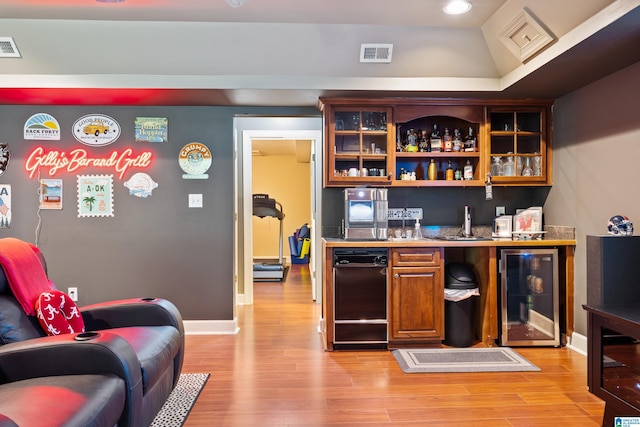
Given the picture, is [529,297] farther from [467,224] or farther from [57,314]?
[57,314]

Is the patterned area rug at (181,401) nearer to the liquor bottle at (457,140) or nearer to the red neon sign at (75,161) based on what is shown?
the red neon sign at (75,161)

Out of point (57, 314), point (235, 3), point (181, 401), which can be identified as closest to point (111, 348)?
point (57, 314)

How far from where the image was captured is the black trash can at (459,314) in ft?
11.5

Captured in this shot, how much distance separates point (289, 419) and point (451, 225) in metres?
2.58

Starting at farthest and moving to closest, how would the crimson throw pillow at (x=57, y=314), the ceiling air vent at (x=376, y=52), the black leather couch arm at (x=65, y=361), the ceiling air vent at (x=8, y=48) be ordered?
the ceiling air vent at (x=376, y=52), the ceiling air vent at (x=8, y=48), the crimson throw pillow at (x=57, y=314), the black leather couch arm at (x=65, y=361)

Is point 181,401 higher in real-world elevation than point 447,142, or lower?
lower

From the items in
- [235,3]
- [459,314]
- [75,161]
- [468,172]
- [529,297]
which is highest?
[235,3]

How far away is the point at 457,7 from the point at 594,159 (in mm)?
1701

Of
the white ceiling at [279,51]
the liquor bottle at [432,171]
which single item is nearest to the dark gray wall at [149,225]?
the white ceiling at [279,51]

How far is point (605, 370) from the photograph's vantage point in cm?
227

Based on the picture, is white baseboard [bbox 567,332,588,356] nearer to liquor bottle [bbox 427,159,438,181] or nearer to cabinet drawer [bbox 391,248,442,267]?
cabinet drawer [bbox 391,248,442,267]

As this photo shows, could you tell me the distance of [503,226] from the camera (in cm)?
397

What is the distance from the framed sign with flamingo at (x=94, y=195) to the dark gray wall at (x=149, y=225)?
0.05 metres

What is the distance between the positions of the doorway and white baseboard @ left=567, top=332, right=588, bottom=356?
270cm
